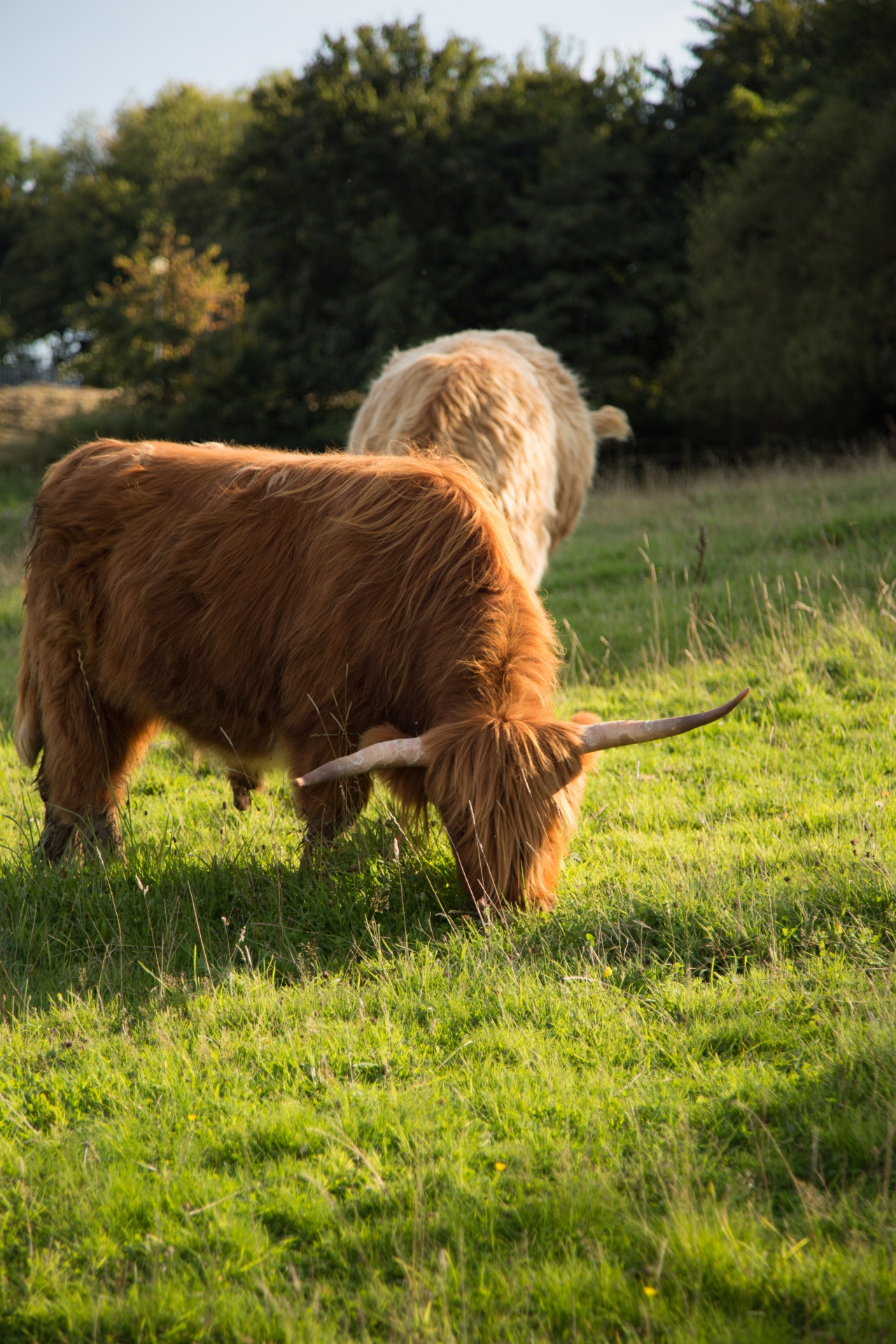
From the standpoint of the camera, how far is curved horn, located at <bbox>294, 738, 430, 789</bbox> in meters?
3.56

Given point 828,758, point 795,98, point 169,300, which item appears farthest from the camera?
point 169,300

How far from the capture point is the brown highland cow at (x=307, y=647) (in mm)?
3641

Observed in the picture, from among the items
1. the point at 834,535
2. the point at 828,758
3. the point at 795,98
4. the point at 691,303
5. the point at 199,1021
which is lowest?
the point at 199,1021

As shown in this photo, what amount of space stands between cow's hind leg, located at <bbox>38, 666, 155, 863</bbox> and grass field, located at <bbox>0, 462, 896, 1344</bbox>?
0.16 m

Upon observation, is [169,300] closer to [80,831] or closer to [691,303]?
[691,303]

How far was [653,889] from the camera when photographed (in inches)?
156

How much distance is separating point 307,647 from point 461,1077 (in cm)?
185

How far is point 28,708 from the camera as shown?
15.9 feet

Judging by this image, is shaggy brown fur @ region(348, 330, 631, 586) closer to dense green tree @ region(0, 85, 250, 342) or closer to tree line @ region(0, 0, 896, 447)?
tree line @ region(0, 0, 896, 447)

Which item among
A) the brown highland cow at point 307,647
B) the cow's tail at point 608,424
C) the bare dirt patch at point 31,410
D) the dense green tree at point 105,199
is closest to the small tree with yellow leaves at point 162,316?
the bare dirt patch at point 31,410

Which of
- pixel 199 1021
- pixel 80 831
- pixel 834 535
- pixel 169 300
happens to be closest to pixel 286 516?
pixel 80 831

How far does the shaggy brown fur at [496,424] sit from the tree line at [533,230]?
44.6 feet

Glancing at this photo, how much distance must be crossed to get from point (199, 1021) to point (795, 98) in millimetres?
24139

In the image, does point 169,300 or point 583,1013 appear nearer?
point 583,1013
